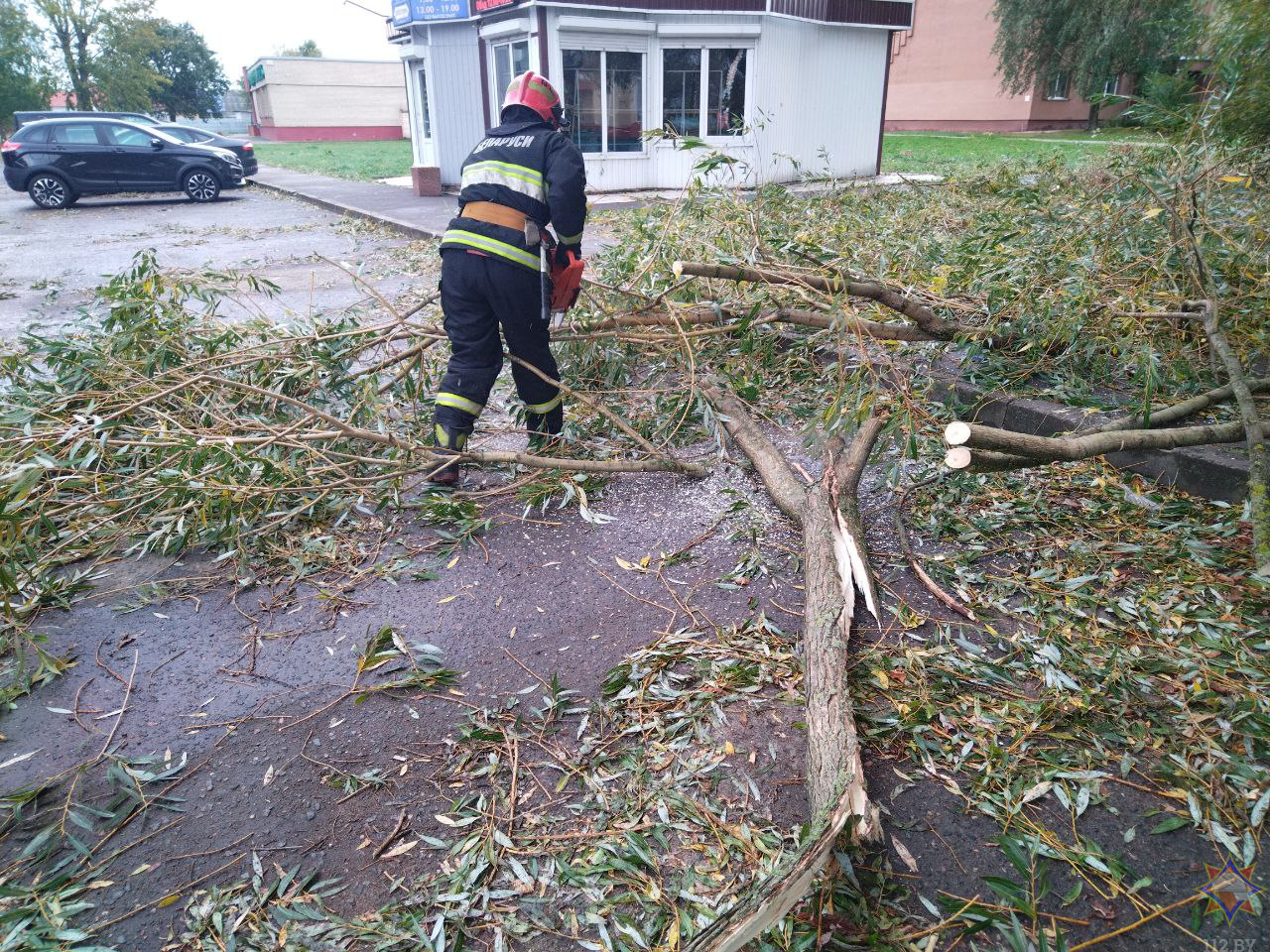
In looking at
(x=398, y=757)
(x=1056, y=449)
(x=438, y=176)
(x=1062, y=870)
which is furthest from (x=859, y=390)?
(x=438, y=176)

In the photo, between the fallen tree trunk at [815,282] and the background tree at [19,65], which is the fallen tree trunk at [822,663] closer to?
the fallen tree trunk at [815,282]

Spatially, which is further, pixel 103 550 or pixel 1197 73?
pixel 1197 73

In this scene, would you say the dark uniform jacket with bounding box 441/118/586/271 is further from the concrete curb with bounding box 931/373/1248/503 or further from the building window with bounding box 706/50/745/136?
the building window with bounding box 706/50/745/136

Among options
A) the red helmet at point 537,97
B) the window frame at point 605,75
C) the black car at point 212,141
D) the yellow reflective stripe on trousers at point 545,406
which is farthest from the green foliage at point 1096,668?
the black car at point 212,141

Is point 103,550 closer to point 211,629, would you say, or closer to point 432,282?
point 211,629

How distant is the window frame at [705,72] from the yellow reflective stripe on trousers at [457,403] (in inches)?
445

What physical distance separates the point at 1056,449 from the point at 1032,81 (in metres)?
33.4

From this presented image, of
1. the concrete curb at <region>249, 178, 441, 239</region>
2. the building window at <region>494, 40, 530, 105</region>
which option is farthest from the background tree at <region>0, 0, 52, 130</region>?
the building window at <region>494, 40, 530, 105</region>

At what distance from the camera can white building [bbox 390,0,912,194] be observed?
534 inches

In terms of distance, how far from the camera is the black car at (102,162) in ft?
50.8

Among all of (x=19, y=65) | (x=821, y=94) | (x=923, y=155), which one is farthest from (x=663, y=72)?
(x=19, y=65)

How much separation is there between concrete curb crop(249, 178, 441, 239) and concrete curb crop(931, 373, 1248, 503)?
8.42m

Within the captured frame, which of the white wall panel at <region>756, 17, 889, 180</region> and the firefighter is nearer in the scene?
the firefighter

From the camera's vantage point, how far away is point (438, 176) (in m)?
16.0
